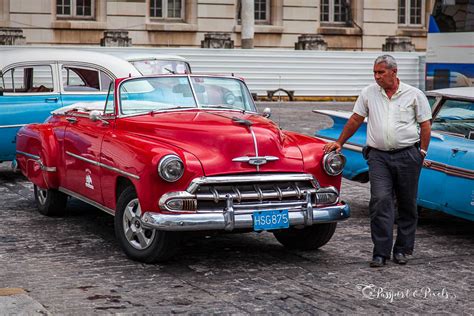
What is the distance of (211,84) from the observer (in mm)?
10141

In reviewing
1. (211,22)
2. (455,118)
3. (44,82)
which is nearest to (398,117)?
(455,118)

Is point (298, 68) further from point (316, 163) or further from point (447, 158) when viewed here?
point (316, 163)

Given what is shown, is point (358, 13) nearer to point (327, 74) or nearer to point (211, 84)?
point (327, 74)

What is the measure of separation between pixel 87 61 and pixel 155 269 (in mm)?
6089

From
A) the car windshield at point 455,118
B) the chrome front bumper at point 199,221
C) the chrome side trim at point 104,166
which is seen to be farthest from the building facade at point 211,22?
the chrome front bumper at point 199,221

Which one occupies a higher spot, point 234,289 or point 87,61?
point 87,61

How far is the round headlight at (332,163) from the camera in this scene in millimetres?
9008

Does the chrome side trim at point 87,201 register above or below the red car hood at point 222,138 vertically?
below

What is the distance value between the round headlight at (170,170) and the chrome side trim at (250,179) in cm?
13

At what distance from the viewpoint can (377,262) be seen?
28.8ft

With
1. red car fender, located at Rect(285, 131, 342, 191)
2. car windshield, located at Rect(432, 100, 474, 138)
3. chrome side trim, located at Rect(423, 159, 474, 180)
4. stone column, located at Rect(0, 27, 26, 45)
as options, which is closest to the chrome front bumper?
red car fender, located at Rect(285, 131, 342, 191)

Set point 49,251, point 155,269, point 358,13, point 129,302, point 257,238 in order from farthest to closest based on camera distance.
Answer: point 358,13, point 257,238, point 49,251, point 155,269, point 129,302

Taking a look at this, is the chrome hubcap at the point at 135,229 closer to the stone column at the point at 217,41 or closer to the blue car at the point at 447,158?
the blue car at the point at 447,158

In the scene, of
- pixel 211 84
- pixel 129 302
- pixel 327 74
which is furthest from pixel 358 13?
pixel 129 302
